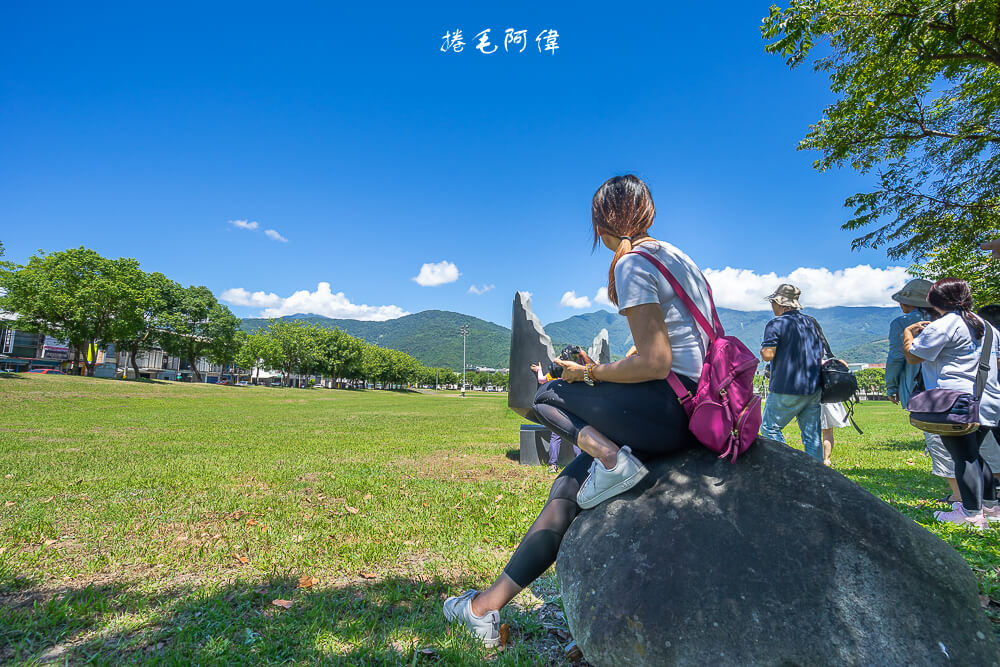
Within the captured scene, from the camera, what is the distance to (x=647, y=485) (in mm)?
2297

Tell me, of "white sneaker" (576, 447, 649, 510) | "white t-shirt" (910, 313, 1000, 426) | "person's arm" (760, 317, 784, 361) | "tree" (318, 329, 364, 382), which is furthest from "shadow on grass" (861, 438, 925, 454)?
"tree" (318, 329, 364, 382)

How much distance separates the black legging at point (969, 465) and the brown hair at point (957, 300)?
0.88 metres

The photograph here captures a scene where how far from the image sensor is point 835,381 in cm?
509

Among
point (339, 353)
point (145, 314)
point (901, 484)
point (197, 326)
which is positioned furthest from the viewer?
point (339, 353)

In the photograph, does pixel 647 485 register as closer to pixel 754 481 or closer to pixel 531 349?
pixel 754 481

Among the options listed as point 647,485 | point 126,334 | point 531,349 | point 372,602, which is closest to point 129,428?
point 531,349

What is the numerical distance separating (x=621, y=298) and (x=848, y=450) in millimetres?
11196

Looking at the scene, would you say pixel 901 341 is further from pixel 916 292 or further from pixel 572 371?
pixel 572 371

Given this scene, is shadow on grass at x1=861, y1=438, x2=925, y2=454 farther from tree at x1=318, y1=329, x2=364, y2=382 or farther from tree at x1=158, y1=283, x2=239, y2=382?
tree at x1=318, y1=329, x2=364, y2=382

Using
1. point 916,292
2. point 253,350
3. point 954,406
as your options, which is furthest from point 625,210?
point 253,350

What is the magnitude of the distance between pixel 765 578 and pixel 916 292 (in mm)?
5525

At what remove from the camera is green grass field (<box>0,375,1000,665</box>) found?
2.66 metres

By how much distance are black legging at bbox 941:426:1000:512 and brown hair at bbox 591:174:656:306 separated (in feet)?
13.0

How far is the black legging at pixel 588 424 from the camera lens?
2.23m
